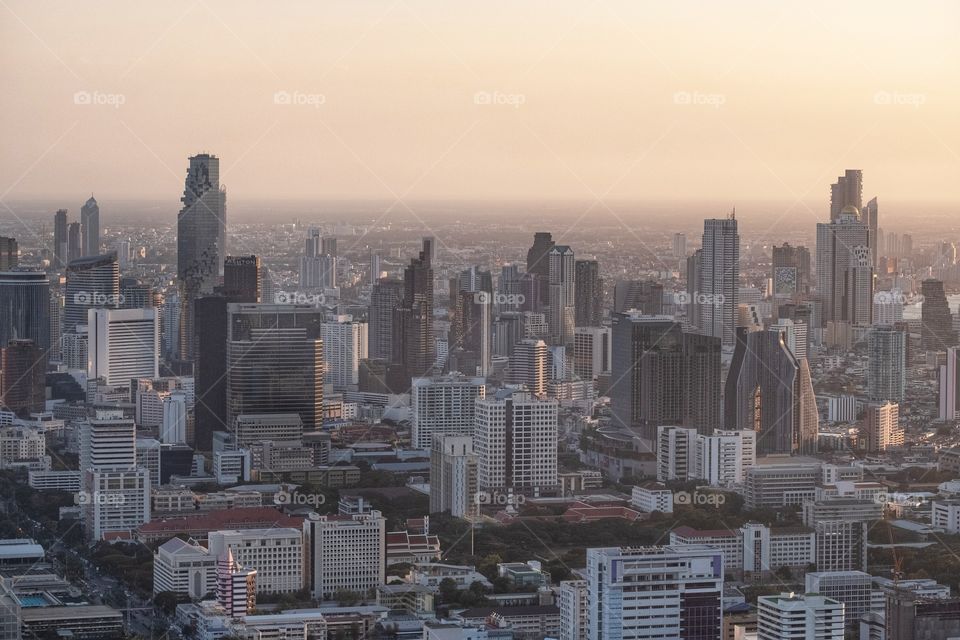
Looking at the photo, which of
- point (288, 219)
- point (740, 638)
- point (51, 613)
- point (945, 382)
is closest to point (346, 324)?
point (288, 219)

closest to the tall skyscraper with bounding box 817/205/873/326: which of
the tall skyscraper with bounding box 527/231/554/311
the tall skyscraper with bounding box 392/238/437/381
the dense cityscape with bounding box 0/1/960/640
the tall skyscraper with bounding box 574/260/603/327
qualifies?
the dense cityscape with bounding box 0/1/960/640

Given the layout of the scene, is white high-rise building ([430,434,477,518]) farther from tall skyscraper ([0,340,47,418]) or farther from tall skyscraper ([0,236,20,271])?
tall skyscraper ([0,340,47,418])

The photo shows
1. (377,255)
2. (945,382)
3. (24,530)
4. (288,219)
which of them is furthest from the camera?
(377,255)

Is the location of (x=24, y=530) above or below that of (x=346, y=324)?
below

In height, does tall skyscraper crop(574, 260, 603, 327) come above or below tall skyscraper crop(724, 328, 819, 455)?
above

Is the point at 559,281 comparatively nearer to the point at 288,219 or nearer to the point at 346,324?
the point at 346,324

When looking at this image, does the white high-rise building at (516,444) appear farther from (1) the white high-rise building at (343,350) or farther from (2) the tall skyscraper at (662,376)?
(1) the white high-rise building at (343,350)
